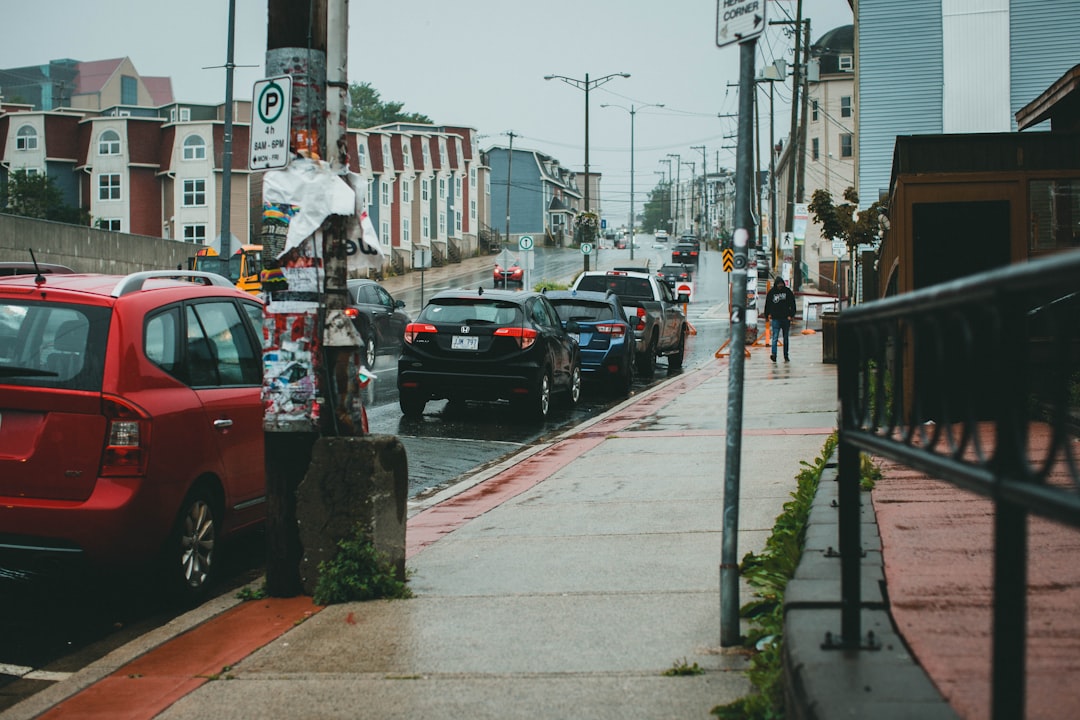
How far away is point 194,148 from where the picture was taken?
6134cm

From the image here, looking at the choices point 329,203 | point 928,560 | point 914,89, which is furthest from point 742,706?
point 914,89

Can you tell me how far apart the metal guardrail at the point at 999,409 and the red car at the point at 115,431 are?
3.92 metres

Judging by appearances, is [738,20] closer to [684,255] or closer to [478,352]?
[478,352]

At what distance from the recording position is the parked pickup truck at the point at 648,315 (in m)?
22.1

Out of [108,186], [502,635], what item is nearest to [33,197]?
[108,186]

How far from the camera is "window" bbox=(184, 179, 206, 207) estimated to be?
201ft

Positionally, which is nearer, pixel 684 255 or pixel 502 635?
pixel 502 635

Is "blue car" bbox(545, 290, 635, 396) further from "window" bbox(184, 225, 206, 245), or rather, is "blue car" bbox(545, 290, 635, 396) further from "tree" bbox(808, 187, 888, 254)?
"window" bbox(184, 225, 206, 245)

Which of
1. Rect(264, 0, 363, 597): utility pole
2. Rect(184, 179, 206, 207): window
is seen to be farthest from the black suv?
Rect(264, 0, 363, 597): utility pole

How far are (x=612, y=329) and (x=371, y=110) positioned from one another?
103730mm

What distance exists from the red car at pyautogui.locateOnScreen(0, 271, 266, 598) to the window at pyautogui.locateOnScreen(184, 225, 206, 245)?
5720cm

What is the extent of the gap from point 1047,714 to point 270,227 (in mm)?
4428

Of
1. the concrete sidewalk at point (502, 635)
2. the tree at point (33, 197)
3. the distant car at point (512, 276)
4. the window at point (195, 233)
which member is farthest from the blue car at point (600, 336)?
the tree at point (33, 197)

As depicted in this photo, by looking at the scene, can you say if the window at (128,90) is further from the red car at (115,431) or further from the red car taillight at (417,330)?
the red car at (115,431)
